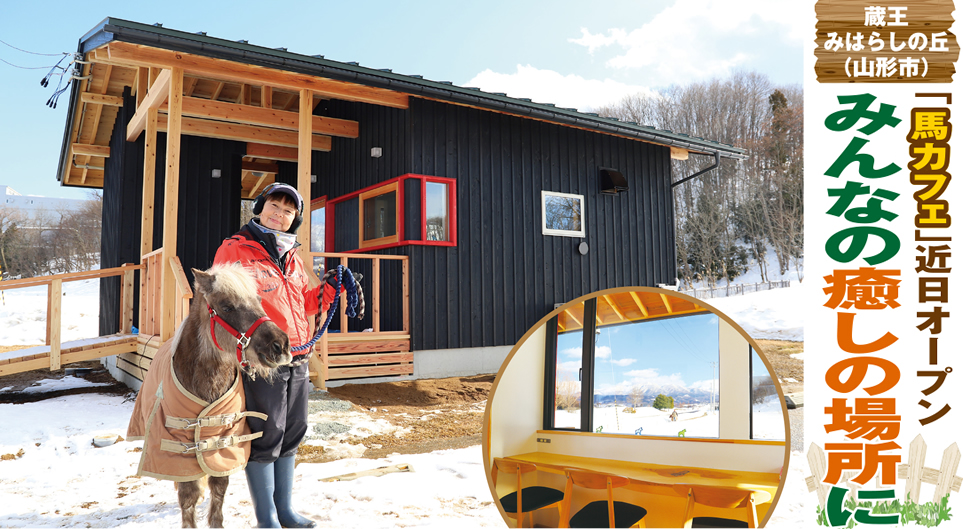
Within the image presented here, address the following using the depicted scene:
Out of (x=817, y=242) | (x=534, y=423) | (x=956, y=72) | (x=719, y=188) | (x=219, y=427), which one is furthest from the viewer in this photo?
(x=719, y=188)

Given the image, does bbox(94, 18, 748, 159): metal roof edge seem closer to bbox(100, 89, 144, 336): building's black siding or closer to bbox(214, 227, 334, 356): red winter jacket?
bbox(100, 89, 144, 336): building's black siding

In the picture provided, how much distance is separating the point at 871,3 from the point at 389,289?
6.04m

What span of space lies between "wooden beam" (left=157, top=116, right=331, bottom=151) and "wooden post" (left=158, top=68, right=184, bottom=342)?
1399mm

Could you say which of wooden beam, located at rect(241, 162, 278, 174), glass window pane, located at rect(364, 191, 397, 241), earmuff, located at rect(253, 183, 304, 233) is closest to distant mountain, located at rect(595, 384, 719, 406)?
earmuff, located at rect(253, 183, 304, 233)

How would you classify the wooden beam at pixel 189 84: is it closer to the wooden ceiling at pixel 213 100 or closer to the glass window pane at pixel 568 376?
the wooden ceiling at pixel 213 100

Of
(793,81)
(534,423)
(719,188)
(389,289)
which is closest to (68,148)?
Answer: (389,289)

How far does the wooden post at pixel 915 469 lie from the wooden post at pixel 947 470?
0.06m

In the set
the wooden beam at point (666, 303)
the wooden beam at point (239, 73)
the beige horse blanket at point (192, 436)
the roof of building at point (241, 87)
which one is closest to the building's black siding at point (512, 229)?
the roof of building at point (241, 87)

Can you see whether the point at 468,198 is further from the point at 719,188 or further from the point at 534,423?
the point at 719,188

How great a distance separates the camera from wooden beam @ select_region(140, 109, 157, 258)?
634cm

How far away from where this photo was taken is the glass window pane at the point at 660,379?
3.77 feet

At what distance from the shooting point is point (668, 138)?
9648 mm

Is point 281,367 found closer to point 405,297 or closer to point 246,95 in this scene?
point 405,297

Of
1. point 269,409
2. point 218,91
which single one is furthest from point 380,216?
point 269,409
